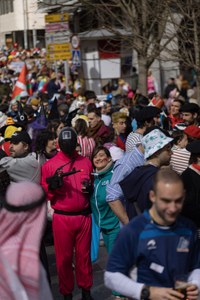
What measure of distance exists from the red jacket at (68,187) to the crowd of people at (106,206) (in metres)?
0.01

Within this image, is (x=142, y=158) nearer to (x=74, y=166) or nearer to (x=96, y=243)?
(x=74, y=166)

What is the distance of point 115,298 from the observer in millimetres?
8531

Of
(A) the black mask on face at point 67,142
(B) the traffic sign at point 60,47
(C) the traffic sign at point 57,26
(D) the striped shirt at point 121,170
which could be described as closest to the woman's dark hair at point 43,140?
(A) the black mask on face at point 67,142

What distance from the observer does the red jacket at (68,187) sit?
8.41 meters

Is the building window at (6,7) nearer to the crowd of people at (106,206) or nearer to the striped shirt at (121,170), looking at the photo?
the crowd of people at (106,206)

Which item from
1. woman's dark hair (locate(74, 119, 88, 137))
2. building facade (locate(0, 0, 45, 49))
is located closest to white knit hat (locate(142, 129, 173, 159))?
woman's dark hair (locate(74, 119, 88, 137))

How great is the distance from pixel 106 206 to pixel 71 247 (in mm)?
614

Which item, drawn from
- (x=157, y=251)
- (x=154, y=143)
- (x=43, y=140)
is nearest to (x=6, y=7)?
(x=43, y=140)

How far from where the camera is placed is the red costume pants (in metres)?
8.41

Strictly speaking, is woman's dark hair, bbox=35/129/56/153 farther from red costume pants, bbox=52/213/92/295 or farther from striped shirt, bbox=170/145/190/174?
red costume pants, bbox=52/213/92/295

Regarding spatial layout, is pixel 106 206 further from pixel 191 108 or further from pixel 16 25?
pixel 16 25

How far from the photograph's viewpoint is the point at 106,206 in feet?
28.9

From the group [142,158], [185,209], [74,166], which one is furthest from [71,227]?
[185,209]

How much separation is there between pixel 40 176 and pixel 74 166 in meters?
0.38
